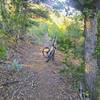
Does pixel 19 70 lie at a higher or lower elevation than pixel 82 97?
higher

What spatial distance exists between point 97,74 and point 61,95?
166cm

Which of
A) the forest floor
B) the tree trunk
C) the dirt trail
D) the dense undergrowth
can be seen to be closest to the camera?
the forest floor

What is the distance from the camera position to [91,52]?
10469 millimetres

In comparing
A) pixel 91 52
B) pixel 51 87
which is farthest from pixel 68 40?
pixel 91 52

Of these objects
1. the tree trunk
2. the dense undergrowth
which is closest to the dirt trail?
the dense undergrowth

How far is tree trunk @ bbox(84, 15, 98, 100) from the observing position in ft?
34.0

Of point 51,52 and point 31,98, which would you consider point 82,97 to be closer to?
point 31,98

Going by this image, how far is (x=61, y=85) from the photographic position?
12117 mm

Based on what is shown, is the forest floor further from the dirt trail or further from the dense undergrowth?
the dense undergrowth

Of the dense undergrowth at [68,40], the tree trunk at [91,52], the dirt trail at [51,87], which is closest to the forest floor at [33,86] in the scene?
the dirt trail at [51,87]

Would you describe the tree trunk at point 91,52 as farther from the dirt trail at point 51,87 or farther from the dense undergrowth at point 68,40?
the dirt trail at point 51,87

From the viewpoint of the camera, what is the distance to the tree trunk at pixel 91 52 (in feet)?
34.0

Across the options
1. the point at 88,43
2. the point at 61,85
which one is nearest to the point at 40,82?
the point at 61,85

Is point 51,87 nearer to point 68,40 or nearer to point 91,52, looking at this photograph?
point 91,52
